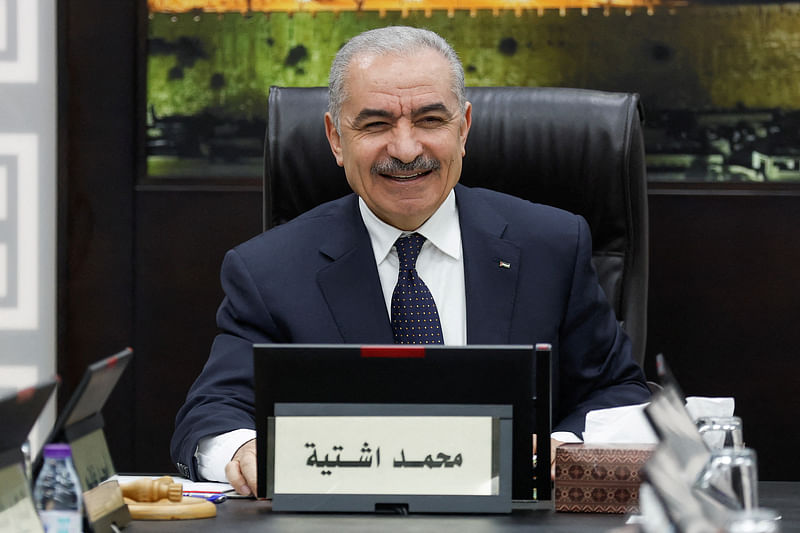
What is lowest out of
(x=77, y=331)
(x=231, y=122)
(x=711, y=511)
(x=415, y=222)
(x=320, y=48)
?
(x=77, y=331)

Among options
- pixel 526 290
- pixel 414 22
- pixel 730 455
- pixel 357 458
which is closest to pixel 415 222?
pixel 526 290

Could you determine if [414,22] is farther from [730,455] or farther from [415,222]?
[730,455]

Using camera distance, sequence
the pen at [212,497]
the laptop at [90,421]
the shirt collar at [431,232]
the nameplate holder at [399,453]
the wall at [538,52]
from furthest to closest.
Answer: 1. the wall at [538,52]
2. the shirt collar at [431,232]
3. the pen at [212,497]
4. the nameplate holder at [399,453]
5. the laptop at [90,421]

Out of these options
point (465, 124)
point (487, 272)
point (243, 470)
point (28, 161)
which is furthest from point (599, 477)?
point (28, 161)

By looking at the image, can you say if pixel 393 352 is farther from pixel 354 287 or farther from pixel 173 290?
pixel 173 290

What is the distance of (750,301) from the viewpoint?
2.88m

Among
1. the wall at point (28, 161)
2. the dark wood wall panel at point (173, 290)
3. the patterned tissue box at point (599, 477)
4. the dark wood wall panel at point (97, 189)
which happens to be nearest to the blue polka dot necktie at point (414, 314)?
the patterned tissue box at point (599, 477)

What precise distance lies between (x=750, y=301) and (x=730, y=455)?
2.04m

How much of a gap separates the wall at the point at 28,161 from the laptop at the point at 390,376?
72.8 inches

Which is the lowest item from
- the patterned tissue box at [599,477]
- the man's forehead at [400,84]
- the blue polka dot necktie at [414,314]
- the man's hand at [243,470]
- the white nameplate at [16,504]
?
the man's hand at [243,470]

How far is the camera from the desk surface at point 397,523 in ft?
4.15

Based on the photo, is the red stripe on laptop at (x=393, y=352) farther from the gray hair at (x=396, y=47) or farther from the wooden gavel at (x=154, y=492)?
the gray hair at (x=396, y=47)

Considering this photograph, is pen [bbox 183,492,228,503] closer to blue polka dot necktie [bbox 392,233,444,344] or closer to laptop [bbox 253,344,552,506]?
laptop [bbox 253,344,552,506]

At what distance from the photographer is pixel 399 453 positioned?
1.32 metres
